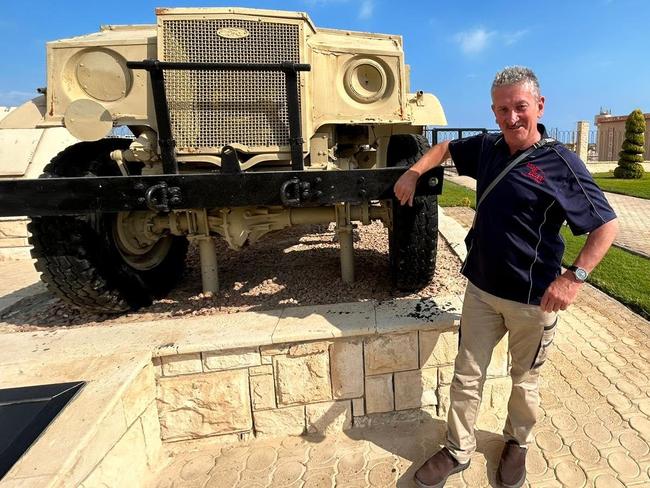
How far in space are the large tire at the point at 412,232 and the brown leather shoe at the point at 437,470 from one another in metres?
1.20

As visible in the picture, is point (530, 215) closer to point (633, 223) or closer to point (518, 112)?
point (518, 112)

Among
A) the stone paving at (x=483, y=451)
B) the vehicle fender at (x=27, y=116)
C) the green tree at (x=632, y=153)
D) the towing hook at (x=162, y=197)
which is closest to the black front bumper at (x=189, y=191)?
the towing hook at (x=162, y=197)

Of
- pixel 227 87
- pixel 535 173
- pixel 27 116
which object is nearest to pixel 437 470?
pixel 535 173

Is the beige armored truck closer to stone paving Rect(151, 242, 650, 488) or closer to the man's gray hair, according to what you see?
the man's gray hair

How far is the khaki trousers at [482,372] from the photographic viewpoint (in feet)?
6.40

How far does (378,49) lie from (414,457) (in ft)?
7.48

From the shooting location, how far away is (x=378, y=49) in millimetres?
2742

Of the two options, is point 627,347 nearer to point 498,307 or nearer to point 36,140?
point 498,307

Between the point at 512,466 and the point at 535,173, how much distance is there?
4.16 ft

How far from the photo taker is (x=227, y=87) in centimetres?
260

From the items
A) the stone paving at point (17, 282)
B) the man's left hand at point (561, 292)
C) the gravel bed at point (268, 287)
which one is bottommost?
the stone paving at point (17, 282)

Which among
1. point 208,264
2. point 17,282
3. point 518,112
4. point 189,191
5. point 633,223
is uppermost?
point 518,112

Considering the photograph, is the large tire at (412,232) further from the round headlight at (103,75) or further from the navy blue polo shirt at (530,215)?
the round headlight at (103,75)

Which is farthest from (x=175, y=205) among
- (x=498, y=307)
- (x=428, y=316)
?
(x=498, y=307)
